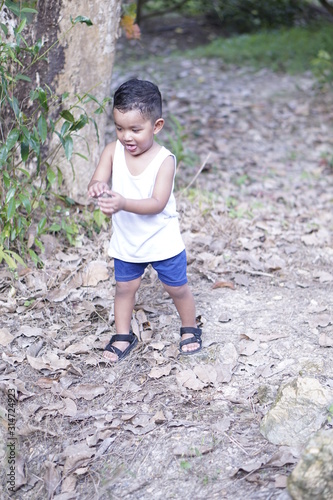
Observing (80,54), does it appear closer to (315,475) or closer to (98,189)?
(98,189)

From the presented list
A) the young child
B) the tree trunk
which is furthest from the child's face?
the tree trunk

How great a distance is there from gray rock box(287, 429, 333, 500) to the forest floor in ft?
0.60

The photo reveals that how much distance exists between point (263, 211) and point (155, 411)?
2524mm

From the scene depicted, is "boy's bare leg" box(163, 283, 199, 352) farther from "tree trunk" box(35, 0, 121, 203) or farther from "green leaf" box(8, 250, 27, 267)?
"tree trunk" box(35, 0, 121, 203)

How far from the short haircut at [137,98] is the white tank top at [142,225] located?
8.6 inches

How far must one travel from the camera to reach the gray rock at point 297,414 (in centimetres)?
264

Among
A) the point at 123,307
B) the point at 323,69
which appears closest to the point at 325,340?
the point at 123,307

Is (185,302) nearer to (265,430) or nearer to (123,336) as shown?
(123,336)

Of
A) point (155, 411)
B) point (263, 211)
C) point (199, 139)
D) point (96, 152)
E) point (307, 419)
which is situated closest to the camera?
point (307, 419)

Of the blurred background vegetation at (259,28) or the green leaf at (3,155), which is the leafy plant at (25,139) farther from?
the blurred background vegetation at (259,28)

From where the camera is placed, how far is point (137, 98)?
269cm

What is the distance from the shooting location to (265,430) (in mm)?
2713

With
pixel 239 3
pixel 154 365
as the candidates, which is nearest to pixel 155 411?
pixel 154 365

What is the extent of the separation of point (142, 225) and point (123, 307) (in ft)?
1.73
